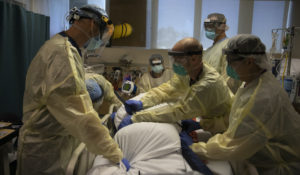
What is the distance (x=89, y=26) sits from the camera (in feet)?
4.25

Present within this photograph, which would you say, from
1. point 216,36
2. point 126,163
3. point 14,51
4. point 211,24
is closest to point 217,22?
point 211,24

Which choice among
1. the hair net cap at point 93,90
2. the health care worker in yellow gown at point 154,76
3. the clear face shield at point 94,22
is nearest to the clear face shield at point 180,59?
the clear face shield at point 94,22

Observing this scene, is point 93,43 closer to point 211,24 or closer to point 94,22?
point 94,22

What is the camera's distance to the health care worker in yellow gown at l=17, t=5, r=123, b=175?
3.58ft

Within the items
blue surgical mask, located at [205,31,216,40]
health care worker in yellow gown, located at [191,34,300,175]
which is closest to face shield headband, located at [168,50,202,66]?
health care worker in yellow gown, located at [191,34,300,175]

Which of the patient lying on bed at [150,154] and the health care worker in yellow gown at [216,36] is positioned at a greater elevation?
the health care worker in yellow gown at [216,36]

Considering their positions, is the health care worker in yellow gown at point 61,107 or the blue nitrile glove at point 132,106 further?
the blue nitrile glove at point 132,106

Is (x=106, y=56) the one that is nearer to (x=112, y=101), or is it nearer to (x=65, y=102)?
(x=112, y=101)

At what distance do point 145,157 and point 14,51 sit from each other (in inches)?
93.2

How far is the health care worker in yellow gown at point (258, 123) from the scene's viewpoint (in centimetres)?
104

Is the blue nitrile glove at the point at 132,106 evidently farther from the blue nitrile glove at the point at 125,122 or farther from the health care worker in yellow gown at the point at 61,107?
the health care worker in yellow gown at the point at 61,107

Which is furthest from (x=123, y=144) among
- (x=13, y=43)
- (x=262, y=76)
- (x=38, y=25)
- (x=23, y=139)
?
(x=38, y=25)

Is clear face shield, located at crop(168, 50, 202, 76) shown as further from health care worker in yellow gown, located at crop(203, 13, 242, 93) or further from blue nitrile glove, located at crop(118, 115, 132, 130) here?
health care worker in yellow gown, located at crop(203, 13, 242, 93)

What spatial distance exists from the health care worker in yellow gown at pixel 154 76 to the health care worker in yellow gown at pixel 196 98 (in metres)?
1.26
